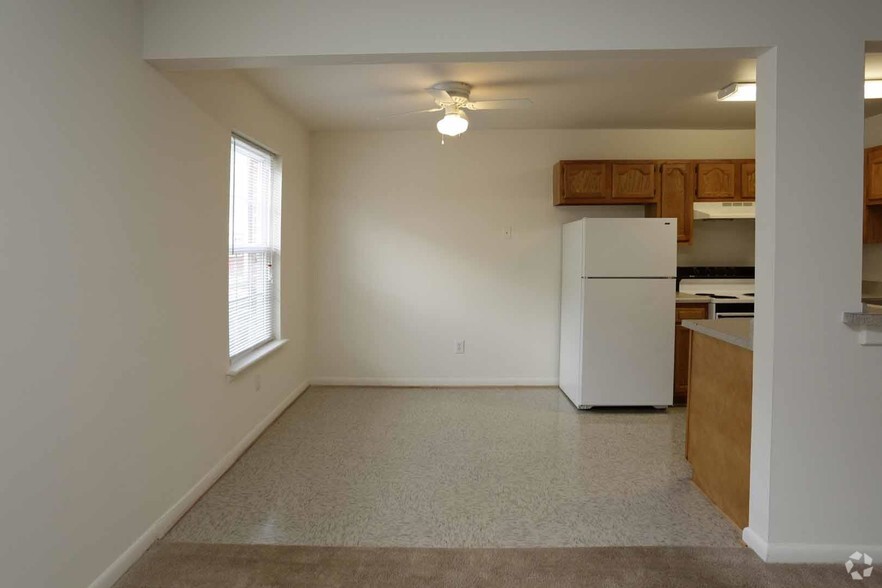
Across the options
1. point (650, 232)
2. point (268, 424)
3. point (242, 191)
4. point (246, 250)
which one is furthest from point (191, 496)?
point (650, 232)

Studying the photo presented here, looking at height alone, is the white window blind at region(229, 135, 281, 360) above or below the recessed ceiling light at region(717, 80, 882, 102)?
below

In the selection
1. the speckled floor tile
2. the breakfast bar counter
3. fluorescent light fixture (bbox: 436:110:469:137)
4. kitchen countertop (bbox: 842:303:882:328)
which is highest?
fluorescent light fixture (bbox: 436:110:469:137)

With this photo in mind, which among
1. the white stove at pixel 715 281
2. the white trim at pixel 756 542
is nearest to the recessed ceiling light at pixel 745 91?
the white stove at pixel 715 281

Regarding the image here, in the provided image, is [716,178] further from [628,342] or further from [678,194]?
[628,342]

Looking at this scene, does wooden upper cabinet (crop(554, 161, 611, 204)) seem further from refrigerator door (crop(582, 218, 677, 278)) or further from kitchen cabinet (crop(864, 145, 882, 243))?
kitchen cabinet (crop(864, 145, 882, 243))

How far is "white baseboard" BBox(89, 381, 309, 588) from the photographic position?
2.24 m

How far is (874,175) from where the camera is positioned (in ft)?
14.6

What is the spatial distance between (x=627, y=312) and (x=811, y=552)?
2.50 meters

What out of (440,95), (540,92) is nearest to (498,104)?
(540,92)

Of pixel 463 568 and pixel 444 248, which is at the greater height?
pixel 444 248

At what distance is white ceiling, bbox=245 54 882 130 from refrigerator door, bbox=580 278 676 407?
4.39 ft

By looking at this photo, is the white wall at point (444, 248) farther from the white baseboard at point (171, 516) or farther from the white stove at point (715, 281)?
the white baseboard at point (171, 516)

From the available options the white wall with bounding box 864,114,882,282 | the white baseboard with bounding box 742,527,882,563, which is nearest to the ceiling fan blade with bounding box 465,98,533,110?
the white wall with bounding box 864,114,882,282

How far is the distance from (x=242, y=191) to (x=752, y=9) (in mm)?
2992
